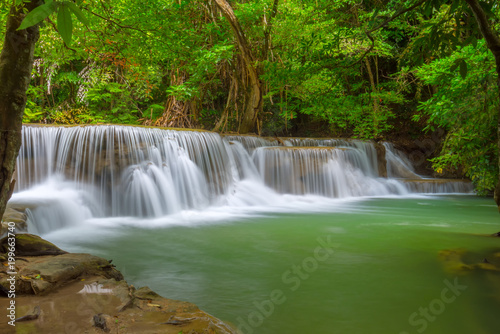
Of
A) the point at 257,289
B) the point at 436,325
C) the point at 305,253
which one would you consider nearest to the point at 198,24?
the point at 305,253

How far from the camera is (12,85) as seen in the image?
98.7 inches

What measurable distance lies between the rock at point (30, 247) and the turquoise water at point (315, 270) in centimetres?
93

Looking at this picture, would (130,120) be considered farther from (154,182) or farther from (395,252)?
(395,252)

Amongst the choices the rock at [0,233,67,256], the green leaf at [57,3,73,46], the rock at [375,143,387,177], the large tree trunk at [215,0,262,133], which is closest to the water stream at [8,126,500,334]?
the rock at [375,143,387,177]

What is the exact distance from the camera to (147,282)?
404 centimetres

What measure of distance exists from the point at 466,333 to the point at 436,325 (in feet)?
0.69

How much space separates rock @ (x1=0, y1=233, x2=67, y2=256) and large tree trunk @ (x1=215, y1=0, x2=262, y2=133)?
1056 centimetres

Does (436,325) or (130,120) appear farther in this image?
(130,120)

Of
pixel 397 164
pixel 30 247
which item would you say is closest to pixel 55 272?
pixel 30 247

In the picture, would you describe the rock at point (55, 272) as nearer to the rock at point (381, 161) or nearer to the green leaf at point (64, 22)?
the green leaf at point (64, 22)

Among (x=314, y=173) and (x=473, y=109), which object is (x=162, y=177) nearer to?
(x=314, y=173)

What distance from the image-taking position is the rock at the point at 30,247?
11.5 ft

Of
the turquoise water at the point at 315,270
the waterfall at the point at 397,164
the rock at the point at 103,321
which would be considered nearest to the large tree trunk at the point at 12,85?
the rock at the point at 103,321

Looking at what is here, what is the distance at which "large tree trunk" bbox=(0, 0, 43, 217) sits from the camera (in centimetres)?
248
